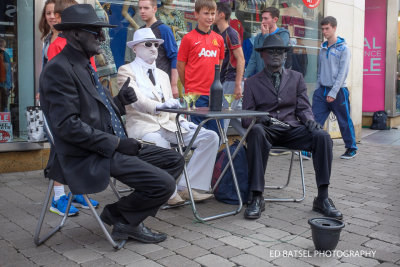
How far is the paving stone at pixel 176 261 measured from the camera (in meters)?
3.34

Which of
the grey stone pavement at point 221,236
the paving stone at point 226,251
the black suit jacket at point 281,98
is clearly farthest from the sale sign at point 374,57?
the paving stone at point 226,251

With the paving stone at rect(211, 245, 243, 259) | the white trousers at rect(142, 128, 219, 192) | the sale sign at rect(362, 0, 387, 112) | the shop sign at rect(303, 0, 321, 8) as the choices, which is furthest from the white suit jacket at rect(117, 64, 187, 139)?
the sale sign at rect(362, 0, 387, 112)

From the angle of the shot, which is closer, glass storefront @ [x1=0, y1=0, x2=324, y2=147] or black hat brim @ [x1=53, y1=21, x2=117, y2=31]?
black hat brim @ [x1=53, y1=21, x2=117, y2=31]

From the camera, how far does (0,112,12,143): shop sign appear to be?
6305 mm

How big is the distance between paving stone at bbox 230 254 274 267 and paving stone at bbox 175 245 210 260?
242 millimetres

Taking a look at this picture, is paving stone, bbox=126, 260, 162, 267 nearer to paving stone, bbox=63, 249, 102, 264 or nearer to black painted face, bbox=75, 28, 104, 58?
paving stone, bbox=63, 249, 102, 264

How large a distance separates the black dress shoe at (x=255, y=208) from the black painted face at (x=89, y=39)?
6.35ft

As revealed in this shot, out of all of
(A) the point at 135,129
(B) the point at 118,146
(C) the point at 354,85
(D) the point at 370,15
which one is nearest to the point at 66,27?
(B) the point at 118,146

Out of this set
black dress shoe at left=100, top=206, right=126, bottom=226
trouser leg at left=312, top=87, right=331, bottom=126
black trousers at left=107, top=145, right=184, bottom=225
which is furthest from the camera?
trouser leg at left=312, top=87, right=331, bottom=126

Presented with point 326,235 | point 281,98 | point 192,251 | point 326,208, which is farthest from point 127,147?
point 281,98

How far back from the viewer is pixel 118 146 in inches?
136

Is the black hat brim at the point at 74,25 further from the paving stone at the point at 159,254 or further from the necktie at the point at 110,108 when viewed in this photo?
the paving stone at the point at 159,254

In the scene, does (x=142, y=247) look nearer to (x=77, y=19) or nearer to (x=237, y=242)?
(x=237, y=242)

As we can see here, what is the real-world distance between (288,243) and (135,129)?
5.83 feet
